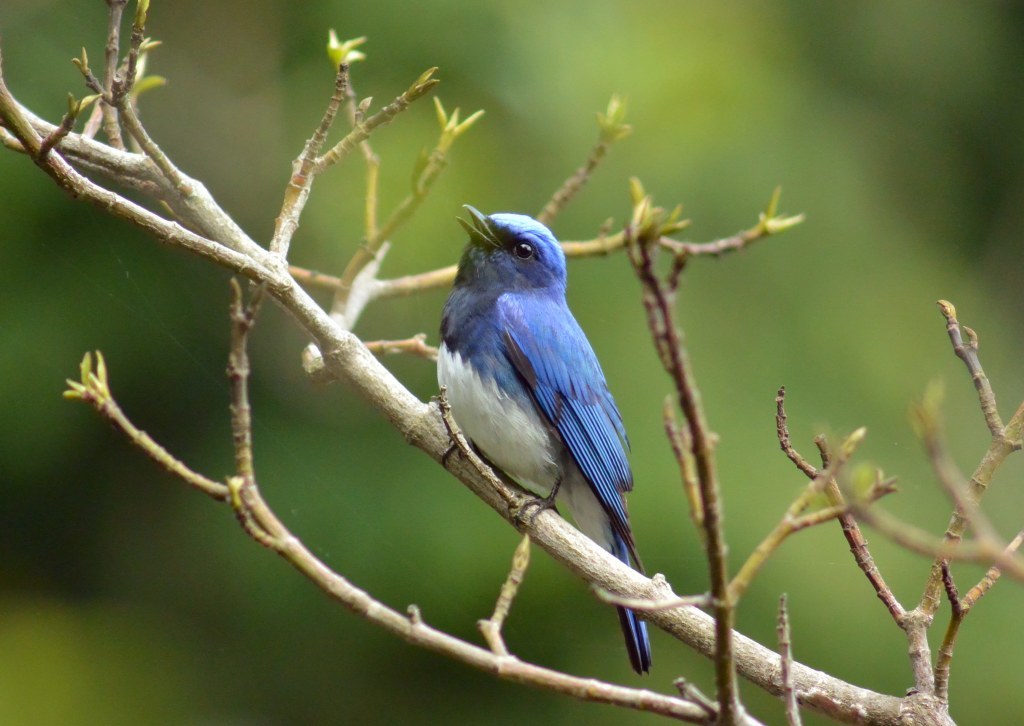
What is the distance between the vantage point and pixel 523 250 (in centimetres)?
389

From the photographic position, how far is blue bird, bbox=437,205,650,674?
3.53 m

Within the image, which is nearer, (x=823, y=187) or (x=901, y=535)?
(x=901, y=535)

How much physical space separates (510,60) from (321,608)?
2733mm

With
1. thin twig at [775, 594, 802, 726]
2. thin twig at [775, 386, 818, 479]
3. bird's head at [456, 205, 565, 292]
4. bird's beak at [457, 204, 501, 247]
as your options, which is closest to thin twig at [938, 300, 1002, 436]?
thin twig at [775, 386, 818, 479]

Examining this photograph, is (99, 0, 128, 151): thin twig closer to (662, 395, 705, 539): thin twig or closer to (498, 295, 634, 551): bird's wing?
(498, 295, 634, 551): bird's wing

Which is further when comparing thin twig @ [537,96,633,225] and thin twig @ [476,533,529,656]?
thin twig @ [537,96,633,225]

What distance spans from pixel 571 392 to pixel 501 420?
0.32m

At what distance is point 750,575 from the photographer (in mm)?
1467

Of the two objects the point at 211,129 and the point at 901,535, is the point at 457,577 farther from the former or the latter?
the point at 901,535

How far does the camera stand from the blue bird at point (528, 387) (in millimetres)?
3527

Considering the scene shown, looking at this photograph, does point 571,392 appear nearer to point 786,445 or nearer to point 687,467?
point 786,445

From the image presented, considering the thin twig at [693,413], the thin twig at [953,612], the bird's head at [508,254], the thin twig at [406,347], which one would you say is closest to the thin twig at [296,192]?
the thin twig at [406,347]

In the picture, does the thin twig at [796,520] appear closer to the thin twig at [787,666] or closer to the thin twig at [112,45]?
the thin twig at [787,666]

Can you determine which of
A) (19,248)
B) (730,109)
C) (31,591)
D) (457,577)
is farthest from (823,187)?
(31,591)
